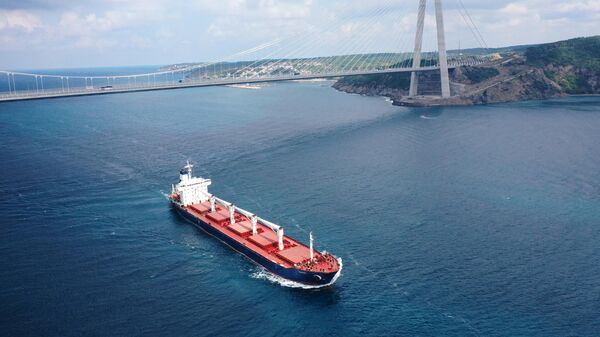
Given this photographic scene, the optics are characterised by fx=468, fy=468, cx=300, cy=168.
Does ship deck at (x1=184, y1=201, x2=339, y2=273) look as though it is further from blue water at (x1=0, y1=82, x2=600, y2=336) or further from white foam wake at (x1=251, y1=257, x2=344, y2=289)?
blue water at (x1=0, y1=82, x2=600, y2=336)

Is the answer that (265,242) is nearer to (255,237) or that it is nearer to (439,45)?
(255,237)

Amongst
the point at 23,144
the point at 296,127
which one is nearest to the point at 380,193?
the point at 296,127

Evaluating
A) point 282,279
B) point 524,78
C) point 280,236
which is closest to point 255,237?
point 280,236

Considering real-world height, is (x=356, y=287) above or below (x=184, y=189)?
below

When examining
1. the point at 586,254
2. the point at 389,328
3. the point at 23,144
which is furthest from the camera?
the point at 23,144

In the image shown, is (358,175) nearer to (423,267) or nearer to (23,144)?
(423,267)

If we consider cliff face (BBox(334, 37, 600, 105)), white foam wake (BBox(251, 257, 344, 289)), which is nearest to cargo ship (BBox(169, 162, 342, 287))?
white foam wake (BBox(251, 257, 344, 289))

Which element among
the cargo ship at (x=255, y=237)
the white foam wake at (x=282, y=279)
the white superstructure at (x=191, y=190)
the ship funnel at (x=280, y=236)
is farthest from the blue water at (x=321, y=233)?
the ship funnel at (x=280, y=236)
